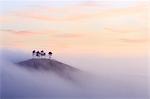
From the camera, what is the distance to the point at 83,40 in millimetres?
2553

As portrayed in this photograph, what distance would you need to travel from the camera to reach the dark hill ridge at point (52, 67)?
2502mm

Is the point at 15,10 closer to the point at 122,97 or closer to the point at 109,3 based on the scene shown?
the point at 109,3

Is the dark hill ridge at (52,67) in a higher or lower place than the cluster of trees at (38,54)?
lower

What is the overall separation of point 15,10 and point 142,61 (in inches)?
42.4

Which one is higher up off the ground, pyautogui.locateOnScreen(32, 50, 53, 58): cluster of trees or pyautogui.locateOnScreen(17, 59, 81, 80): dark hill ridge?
pyautogui.locateOnScreen(32, 50, 53, 58): cluster of trees

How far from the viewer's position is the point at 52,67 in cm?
252

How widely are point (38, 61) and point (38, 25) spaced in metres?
0.29

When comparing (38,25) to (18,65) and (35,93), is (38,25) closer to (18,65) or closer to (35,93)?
(18,65)

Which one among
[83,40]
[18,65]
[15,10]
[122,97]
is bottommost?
[122,97]

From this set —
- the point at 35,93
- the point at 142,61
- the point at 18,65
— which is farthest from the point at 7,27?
the point at 142,61

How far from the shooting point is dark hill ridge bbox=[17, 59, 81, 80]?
2.50 m

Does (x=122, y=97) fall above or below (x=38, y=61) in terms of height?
below

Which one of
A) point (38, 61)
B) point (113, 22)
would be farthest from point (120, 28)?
point (38, 61)

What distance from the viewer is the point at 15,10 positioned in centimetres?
253
